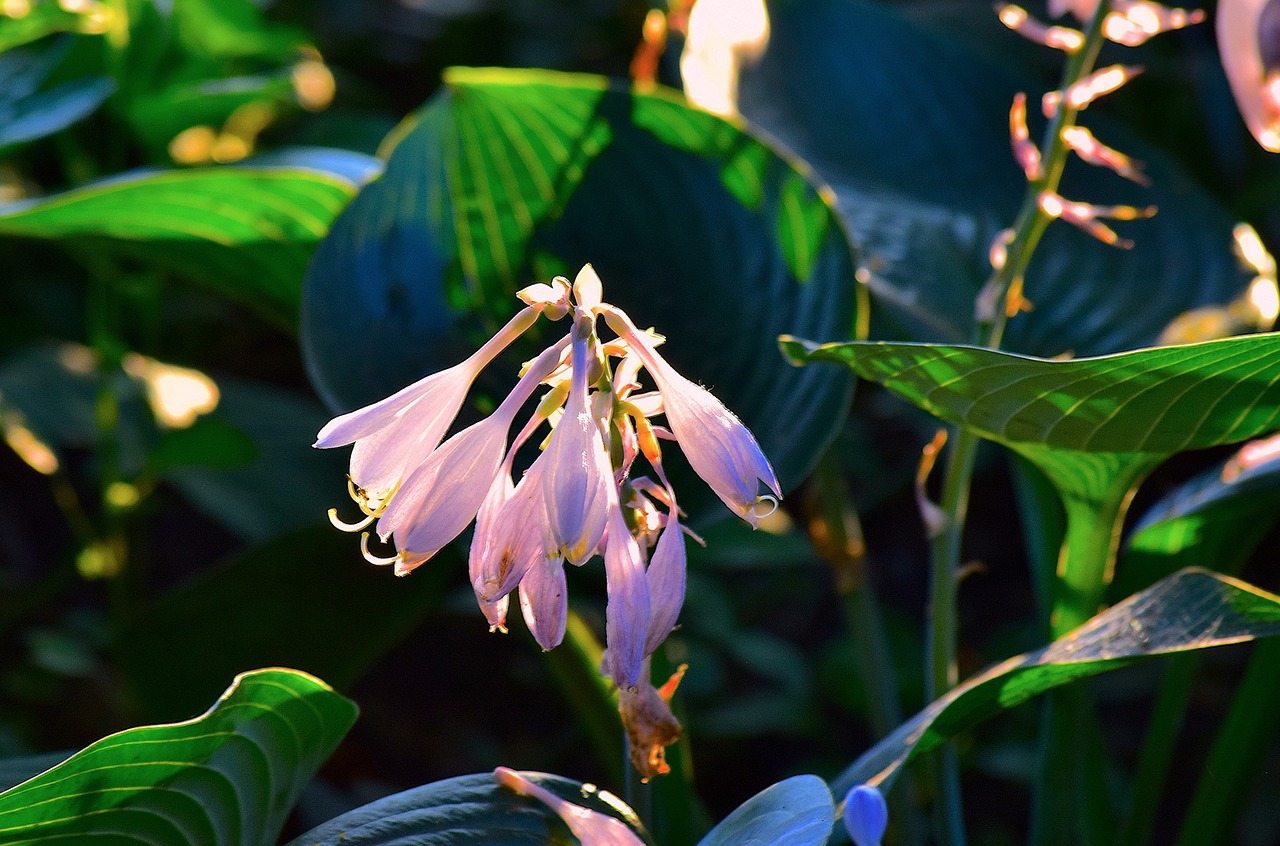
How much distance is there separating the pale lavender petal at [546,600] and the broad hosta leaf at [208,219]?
42 cm

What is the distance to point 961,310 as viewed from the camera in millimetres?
749

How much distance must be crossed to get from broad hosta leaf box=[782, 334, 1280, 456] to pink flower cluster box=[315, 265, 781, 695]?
0.07m

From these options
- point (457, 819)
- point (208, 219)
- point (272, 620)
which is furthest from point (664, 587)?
point (272, 620)

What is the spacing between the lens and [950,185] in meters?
0.95

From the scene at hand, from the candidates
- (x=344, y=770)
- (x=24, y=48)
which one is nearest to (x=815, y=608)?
(x=344, y=770)

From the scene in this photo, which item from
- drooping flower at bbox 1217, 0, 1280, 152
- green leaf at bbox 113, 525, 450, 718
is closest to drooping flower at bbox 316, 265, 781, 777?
drooping flower at bbox 1217, 0, 1280, 152

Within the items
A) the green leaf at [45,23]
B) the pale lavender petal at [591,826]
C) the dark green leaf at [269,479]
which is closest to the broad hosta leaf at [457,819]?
the pale lavender petal at [591,826]

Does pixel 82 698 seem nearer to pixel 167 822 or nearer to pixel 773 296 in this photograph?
pixel 167 822

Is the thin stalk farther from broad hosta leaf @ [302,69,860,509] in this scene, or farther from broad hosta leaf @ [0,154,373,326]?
broad hosta leaf @ [0,154,373,326]

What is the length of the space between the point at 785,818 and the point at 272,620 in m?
0.63

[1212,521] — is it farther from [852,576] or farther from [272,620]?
[272,620]

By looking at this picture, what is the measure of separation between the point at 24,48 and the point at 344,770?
2.62 ft

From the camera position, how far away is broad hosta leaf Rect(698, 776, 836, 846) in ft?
1.31

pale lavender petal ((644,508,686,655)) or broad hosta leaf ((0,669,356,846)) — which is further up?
pale lavender petal ((644,508,686,655))
